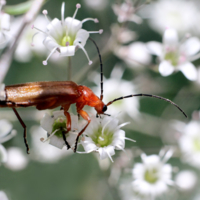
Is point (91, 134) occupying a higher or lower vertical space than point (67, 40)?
lower

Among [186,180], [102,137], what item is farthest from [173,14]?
[102,137]

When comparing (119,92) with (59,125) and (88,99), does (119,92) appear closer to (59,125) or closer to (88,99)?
(88,99)

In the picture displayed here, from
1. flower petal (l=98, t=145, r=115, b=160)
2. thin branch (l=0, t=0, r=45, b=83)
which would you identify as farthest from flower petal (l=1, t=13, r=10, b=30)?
flower petal (l=98, t=145, r=115, b=160)

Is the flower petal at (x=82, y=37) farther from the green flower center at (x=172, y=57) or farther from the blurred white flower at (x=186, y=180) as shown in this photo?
the blurred white flower at (x=186, y=180)

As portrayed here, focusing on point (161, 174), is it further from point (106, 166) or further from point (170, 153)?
point (106, 166)

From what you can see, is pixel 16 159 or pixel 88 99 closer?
pixel 88 99
